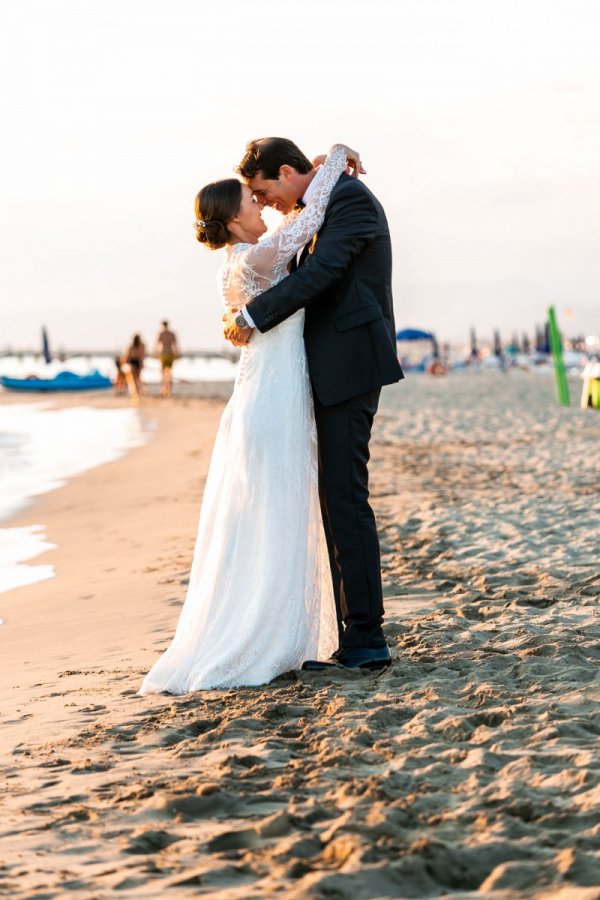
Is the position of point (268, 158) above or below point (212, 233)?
above

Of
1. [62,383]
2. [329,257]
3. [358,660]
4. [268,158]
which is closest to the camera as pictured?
[329,257]

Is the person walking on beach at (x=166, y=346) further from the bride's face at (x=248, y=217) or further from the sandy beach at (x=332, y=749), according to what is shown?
the bride's face at (x=248, y=217)

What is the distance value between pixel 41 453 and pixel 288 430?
498 inches

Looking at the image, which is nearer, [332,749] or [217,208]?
[332,749]

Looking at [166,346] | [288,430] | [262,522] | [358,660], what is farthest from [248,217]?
[166,346]

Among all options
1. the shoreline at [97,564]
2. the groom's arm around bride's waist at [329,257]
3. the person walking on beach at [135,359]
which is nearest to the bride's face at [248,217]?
the groom's arm around bride's waist at [329,257]

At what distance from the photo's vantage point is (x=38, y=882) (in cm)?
238

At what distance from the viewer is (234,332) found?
389 centimetres

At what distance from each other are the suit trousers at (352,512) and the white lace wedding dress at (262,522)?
0.07 m

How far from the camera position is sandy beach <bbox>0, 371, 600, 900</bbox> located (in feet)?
7.81

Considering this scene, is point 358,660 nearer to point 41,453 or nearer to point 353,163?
point 353,163

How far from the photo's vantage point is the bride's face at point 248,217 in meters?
3.88

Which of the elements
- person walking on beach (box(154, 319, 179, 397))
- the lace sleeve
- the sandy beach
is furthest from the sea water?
the lace sleeve

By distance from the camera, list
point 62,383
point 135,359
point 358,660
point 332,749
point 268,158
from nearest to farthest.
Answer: point 332,749 < point 268,158 < point 358,660 < point 135,359 < point 62,383
